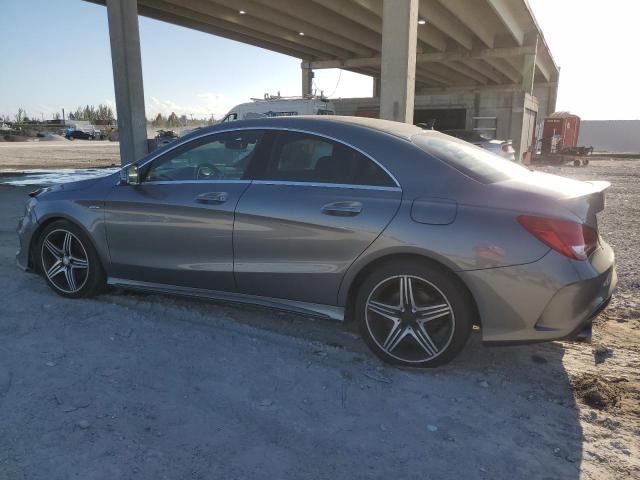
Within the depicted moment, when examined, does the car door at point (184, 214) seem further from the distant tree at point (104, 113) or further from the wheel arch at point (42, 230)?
the distant tree at point (104, 113)

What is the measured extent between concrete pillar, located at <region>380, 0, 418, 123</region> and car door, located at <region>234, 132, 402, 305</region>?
9.84 metres

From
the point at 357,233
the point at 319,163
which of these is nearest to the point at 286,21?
the point at 319,163

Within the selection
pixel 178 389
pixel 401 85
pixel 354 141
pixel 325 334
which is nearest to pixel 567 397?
pixel 325 334

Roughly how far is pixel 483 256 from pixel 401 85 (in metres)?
11.0

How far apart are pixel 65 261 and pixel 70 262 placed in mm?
48

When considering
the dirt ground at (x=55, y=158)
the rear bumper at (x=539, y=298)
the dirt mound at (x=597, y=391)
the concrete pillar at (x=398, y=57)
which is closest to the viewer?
Result: the rear bumper at (x=539, y=298)

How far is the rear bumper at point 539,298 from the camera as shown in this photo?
2752 millimetres

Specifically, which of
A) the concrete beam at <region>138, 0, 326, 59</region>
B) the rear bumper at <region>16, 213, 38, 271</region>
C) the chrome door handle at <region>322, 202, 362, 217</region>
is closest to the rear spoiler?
the chrome door handle at <region>322, 202, 362, 217</region>

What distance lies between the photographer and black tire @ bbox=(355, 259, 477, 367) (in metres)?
2.99

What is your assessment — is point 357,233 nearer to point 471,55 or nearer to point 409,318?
point 409,318

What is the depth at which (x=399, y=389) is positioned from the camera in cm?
297

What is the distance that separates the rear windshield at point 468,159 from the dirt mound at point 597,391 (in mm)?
1352

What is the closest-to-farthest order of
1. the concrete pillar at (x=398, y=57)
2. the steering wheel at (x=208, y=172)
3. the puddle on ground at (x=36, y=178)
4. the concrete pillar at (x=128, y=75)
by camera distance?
the steering wheel at (x=208, y=172), the puddle on ground at (x=36, y=178), the concrete pillar at (x=398, y=57), the concrete pillar at (x=128, y=75)

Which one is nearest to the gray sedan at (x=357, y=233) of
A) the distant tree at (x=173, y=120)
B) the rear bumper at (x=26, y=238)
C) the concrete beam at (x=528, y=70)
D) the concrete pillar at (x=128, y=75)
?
the rear bumper at (x=26, y=238)
